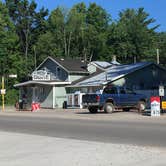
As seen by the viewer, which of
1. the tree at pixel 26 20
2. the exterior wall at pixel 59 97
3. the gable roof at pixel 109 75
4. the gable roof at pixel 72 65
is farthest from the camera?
the tree at pixel 26 20

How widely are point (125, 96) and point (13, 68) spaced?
133ft

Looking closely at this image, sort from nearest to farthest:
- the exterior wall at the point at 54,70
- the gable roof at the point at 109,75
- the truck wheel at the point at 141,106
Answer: the truck wheel at the point at 141,106
the gable roof at the point at 109,75
the exterior wall at the point at 54,70

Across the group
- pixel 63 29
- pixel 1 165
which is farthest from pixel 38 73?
pixel 1 165

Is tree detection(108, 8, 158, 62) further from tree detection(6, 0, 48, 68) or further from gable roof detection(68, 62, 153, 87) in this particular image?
gable roof detection(68, 62, 153, 87)

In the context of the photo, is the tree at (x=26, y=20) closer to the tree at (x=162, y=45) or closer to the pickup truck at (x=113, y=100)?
the tree at (x=162, y=45)

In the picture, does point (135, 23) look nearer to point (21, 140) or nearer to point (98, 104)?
point (98, 104)

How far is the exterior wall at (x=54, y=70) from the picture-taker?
5888 cm

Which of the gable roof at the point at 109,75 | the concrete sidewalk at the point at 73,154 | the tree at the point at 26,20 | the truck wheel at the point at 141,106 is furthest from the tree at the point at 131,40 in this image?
the concrete sidewalk at the point at 73,154

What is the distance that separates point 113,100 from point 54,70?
80.1ft

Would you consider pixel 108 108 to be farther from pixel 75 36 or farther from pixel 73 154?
pixel 75 36

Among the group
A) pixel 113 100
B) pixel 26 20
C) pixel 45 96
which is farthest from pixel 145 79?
pixel 26 20

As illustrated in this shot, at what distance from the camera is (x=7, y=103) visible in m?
65.1

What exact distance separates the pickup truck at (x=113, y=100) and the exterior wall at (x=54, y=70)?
2027 centimetres

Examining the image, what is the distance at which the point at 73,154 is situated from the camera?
12.5 metres
